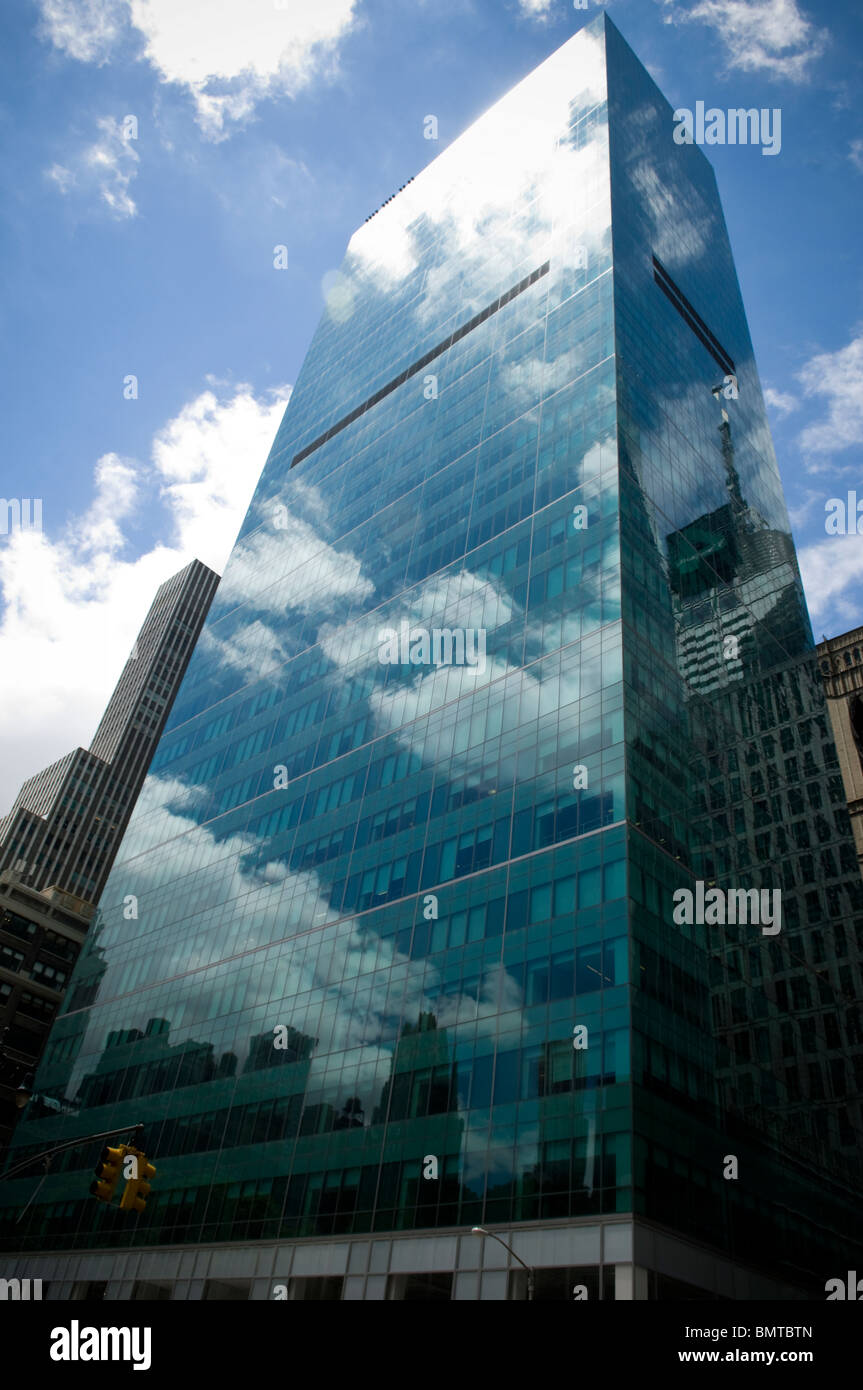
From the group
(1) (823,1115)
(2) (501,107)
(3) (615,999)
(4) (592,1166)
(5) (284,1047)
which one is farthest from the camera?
(2) (501,107)

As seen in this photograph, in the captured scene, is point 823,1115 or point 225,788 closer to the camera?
point 823,1115

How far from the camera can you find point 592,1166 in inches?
1484

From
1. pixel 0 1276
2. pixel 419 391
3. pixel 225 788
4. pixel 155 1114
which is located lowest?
pixel 0 1276

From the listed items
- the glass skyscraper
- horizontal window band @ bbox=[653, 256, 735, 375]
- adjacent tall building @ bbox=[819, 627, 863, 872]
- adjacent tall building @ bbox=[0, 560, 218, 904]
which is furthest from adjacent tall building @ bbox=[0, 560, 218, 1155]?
horizontal window band @ bbox=[653, 256, 735, 375]

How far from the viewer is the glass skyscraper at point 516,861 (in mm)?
41812

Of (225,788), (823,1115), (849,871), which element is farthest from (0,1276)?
(849,871)

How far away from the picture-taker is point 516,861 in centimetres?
5050

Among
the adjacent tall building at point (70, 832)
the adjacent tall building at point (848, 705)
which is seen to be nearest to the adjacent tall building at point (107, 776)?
the adjacent tall building at point (70, 832)

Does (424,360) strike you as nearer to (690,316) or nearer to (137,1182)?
(690,316)

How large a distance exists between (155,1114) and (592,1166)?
37487 millimetres

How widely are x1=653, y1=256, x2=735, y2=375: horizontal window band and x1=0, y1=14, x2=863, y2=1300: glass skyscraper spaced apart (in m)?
0.53

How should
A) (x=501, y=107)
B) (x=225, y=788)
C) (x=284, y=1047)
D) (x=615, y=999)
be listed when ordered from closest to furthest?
(x=615, y=999)
(x=284, y=1047)
(x=225, y=788)
(x=501, y=107)

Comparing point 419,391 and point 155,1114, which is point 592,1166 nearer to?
point 155,1114

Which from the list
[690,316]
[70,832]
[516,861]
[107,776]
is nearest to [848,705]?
[690,316]
